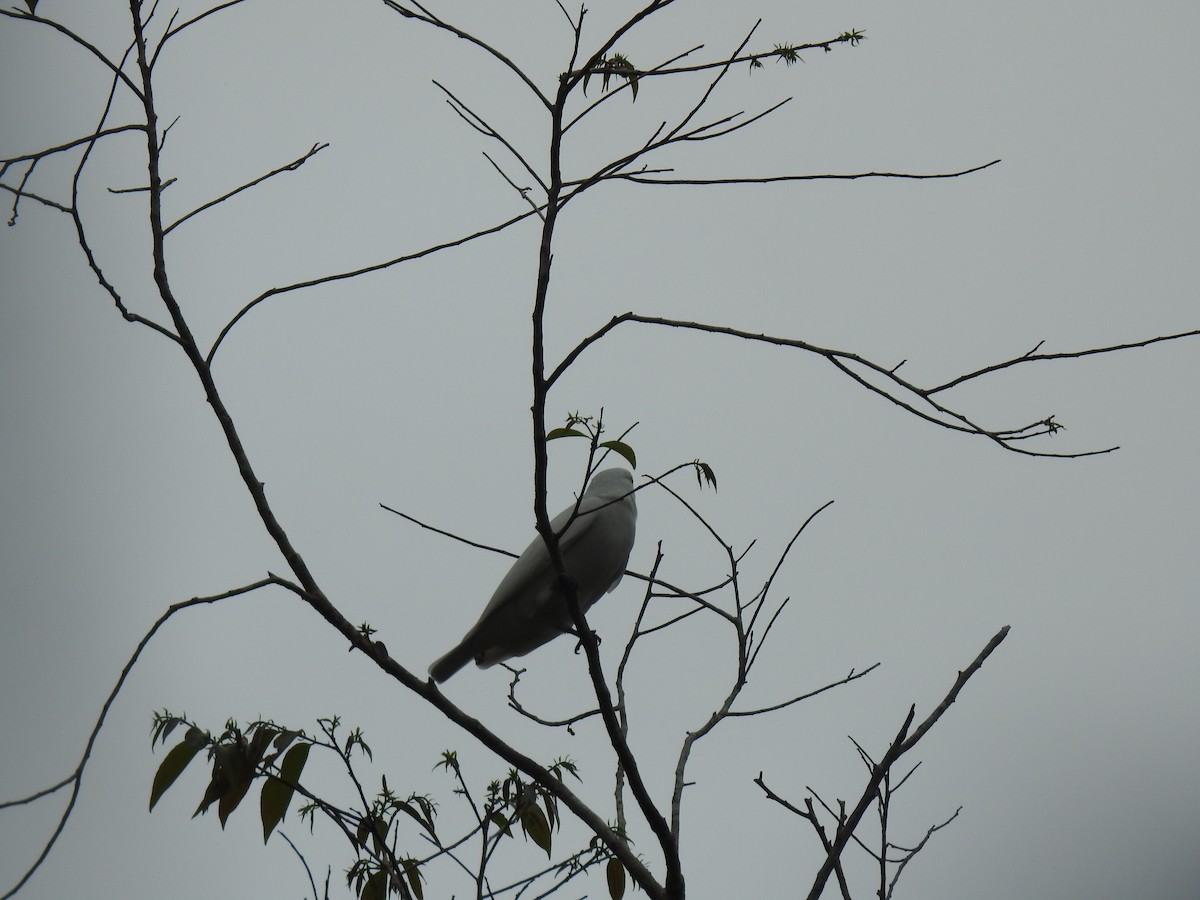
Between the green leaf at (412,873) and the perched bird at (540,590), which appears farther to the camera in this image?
the perched bird at (540,590)

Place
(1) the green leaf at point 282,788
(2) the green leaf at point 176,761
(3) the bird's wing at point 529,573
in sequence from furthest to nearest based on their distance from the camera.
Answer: (3) the bird's wing at point 529,573 → (1) the green leaf at point 282,788 → (2) the green leaf at point 176,761

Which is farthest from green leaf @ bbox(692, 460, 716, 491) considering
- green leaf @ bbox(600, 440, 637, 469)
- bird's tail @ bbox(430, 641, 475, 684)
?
bird's tail @ bbox(430, 641, 475, 684)

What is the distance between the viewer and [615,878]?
3.15 meters

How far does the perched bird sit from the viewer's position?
4297mm

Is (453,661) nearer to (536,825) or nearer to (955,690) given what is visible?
(536,825)

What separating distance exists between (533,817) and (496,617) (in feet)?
4.65

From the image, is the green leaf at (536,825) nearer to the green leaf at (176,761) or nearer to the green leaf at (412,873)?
A: the green leaf at (412,873)

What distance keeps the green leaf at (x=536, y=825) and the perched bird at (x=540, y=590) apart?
125cm

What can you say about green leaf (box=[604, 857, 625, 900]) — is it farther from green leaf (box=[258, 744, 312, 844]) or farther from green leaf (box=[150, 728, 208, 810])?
green leaf (box=[150, 728, 208, 810])

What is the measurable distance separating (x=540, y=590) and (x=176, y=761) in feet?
6.71

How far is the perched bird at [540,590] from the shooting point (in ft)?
14.1

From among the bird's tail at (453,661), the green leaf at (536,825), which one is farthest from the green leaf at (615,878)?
the bird's tail at (453,661)

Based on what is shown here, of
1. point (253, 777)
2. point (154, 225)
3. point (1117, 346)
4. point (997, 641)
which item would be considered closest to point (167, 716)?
point (253, 777)

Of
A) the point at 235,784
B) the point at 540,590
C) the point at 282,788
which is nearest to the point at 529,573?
the point at 540,590
